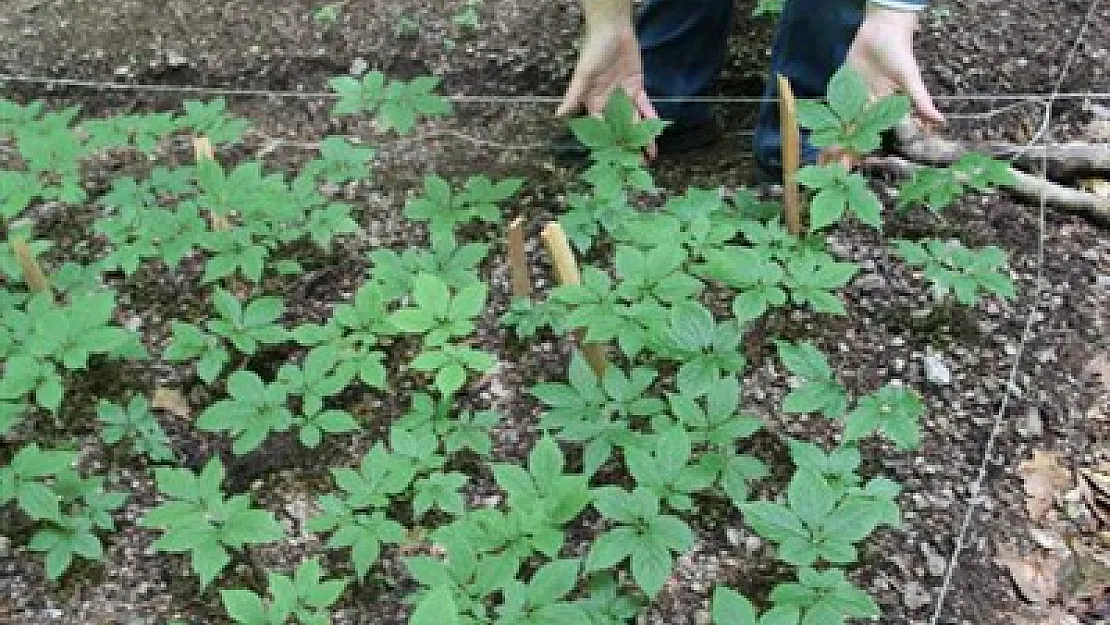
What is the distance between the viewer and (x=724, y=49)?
2.18m

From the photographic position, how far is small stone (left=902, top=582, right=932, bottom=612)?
Answer: 1.34 m

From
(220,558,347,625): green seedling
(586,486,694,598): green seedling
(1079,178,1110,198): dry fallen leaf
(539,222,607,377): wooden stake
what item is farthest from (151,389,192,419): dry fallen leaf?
(1079,178,1110,198): dry fallen leaf

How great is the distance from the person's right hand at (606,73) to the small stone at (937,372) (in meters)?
0.55

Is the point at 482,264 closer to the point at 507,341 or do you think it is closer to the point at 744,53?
the point at 507,341

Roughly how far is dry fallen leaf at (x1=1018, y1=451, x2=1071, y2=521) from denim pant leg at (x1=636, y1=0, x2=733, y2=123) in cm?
89

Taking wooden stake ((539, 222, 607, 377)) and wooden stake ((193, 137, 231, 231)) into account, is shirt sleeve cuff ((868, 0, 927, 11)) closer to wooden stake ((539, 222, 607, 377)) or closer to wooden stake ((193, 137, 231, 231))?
wooden stake ((539, 222, 607, 377))

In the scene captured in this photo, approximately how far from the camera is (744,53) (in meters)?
2.37

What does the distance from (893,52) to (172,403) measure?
1138 millimetres

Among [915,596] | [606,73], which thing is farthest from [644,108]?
[915,596]

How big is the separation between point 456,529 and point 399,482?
12cm

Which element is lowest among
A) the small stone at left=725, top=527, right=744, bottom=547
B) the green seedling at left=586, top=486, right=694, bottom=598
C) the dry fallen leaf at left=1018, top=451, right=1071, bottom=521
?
the dry fallen leaf at left=1018, top=451, right=1071, bottom=521

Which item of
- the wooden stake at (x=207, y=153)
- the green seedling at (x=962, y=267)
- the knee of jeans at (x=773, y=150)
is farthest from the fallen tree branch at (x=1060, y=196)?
the wooden stake at (x=207, y=153)

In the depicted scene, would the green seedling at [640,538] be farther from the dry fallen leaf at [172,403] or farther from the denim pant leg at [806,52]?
the denim pant leg at [806,52]

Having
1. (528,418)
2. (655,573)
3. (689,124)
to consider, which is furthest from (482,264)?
(655,573)
